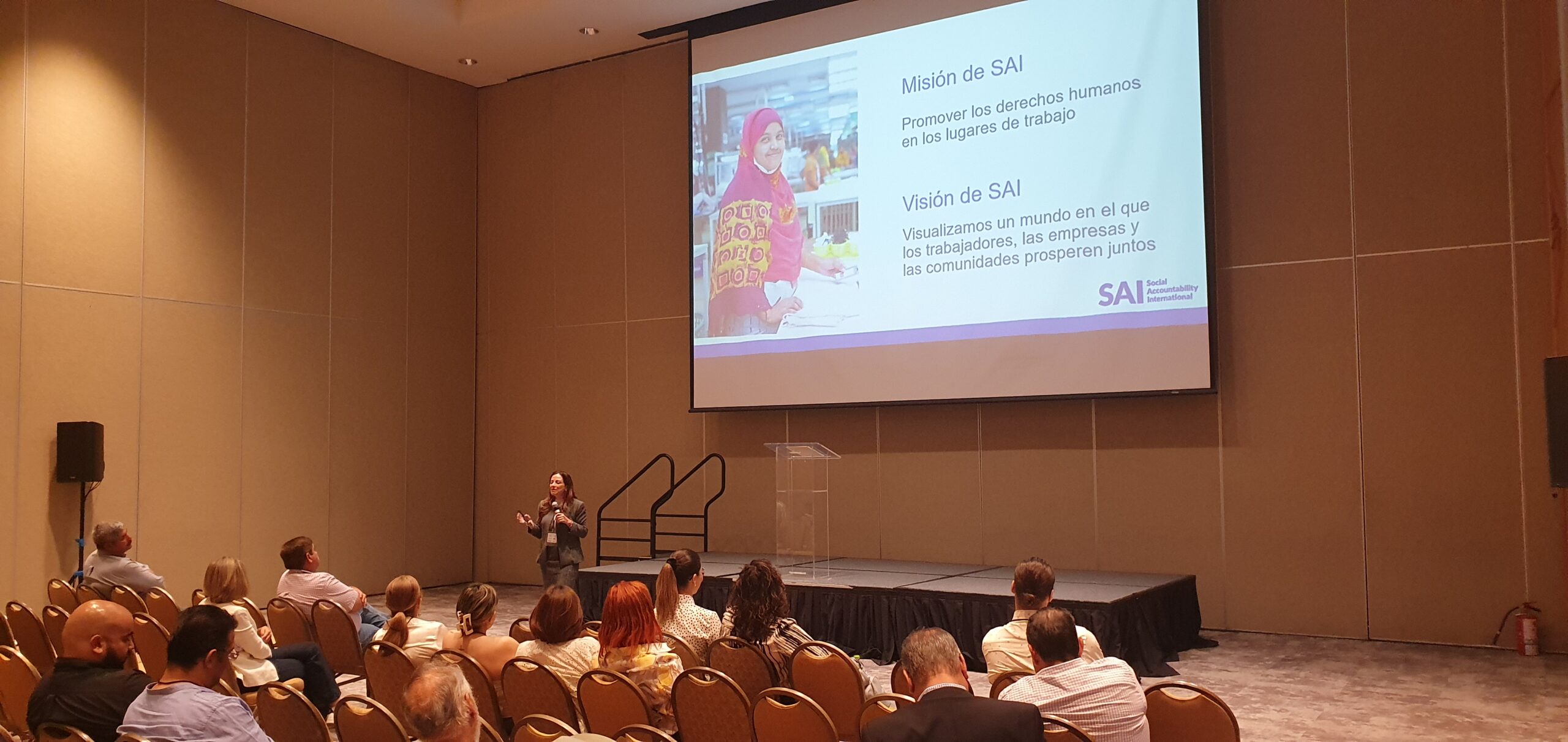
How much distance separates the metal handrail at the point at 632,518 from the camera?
1006cm

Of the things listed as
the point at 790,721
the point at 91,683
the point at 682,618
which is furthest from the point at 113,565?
the point at 790,721

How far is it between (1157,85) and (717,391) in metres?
4.40

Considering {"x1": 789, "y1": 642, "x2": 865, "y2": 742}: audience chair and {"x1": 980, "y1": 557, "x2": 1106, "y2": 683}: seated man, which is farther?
{"x1": 980, "y1": 557, "x2": 1106, "y2": 683}: seated man

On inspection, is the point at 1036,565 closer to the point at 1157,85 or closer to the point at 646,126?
the point at 1157,85

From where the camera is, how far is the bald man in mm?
3311

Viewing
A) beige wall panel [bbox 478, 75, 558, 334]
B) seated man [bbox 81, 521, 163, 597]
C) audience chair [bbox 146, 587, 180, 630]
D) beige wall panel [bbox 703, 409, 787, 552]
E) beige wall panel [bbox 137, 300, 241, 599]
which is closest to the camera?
audience chair [bbox 146, 587, 180, 630]

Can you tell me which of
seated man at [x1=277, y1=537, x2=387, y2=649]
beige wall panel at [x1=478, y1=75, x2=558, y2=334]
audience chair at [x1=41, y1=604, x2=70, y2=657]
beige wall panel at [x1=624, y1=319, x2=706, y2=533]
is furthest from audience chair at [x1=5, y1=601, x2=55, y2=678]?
beige wall panel at [x1=478, y1=75, x2=558, y2=334]

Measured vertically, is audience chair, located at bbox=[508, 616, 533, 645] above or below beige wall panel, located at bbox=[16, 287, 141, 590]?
below

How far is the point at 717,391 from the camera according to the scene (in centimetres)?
1012

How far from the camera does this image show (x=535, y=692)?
12.6ft

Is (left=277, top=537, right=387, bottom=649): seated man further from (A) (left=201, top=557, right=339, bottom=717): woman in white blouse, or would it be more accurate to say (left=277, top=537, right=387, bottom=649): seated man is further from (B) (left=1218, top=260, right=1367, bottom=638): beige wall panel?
(B) (left=1218, top=260, right=1367, bottom=638): beige wall panel

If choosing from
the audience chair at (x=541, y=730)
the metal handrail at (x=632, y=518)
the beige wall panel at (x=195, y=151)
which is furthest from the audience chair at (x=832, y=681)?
the beige wall panel at (x=195, y=151)

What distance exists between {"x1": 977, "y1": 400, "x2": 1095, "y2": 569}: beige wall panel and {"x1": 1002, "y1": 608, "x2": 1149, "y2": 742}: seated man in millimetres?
5501

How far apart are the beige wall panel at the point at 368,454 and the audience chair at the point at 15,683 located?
6524 millimetres
